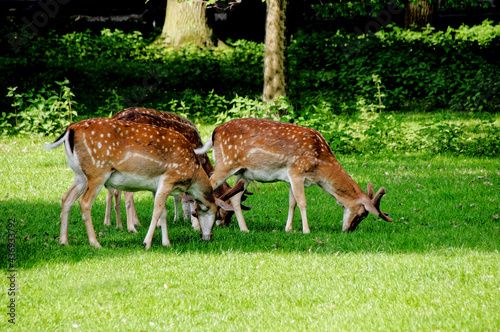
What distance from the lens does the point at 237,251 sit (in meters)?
7.41

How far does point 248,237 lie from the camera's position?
820 centimetres

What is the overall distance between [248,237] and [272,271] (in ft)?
Result: 5.60

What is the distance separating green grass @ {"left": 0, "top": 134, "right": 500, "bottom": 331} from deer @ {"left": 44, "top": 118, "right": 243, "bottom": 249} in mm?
549

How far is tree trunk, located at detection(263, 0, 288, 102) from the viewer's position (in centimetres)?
1509

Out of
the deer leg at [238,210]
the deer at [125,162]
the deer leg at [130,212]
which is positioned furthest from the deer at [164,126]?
the deer at [125,162]

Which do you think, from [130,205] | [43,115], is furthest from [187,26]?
[130,205]

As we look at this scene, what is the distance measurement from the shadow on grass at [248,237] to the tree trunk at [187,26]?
13.5m

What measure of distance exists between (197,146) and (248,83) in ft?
36.6

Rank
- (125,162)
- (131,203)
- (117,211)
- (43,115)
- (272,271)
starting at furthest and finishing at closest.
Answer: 1. (43,115)
2. (117,211)
3. (131,203)
4. (125,162)
5. (272,271)

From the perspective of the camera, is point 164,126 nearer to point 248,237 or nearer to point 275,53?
point 248,237

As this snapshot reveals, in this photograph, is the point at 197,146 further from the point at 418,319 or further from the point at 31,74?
the point at 31,74

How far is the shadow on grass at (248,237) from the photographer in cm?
736

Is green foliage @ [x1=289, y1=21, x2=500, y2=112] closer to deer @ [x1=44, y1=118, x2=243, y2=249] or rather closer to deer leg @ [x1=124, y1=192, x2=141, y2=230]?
deer leg @ [x1=124, y1=192, x2=141, y2=230]

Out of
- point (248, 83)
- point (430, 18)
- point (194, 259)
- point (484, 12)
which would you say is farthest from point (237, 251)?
point (484, 12)
